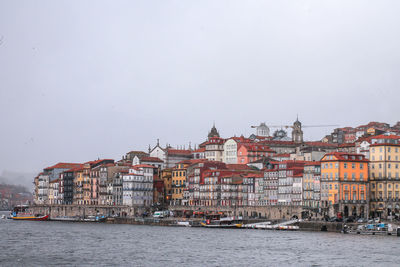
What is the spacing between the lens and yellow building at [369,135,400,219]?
127438 millimetres

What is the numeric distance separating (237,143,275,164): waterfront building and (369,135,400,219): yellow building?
41.1 meters

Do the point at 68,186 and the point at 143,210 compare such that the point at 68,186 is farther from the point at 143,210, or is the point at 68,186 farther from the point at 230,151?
the point at 230,151

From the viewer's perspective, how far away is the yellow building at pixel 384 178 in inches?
5017

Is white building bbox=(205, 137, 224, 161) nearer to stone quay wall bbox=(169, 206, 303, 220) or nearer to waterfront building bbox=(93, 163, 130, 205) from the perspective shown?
waterfront building bbox=(93, 163, 130, 205)

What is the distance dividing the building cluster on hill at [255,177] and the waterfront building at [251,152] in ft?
0.68

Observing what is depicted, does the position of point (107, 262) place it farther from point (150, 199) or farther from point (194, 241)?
point (150, 199)

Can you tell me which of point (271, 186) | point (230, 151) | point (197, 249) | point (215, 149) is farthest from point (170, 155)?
point (197, 249)

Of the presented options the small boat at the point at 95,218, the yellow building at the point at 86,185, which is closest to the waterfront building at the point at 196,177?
the small boat at the point at 95,218

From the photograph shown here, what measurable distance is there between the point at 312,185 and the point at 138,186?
44.3 meters

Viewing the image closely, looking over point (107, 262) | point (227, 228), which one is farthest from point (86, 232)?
point (107, 262)

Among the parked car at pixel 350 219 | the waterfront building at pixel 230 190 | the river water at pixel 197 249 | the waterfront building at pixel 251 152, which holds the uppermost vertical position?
the waterfront building at pixel 251 152

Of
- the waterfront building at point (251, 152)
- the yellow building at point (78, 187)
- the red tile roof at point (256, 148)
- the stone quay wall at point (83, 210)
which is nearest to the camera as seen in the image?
the stone quay wall at point (83, 210)

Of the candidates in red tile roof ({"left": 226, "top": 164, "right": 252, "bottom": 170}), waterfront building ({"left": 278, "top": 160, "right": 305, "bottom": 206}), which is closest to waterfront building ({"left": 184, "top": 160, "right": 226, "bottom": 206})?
red tile roof ({"left": 226, "top": 164, "right": 252, "bottom": 170})

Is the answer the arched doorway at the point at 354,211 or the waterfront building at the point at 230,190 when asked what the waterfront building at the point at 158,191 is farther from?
the arched doorway at the point at 354,211
